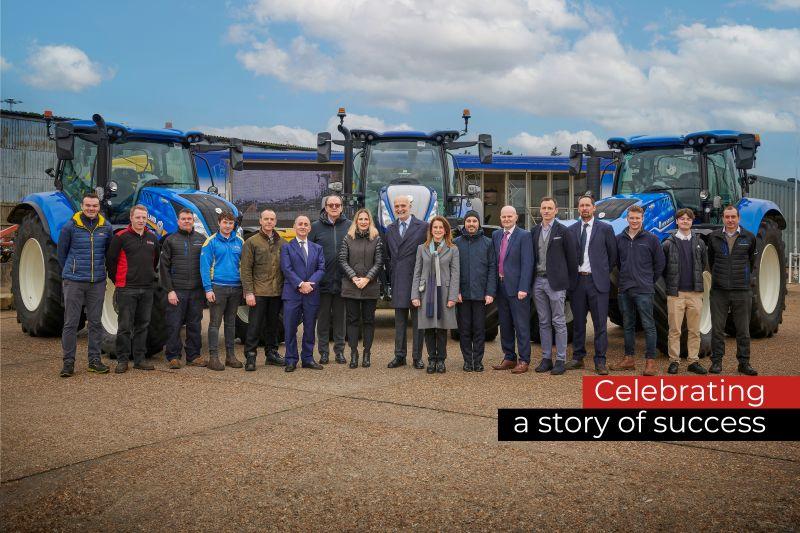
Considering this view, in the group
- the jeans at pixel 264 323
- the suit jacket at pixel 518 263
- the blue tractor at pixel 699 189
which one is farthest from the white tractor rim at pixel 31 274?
the blue tractor at pixel 699 189

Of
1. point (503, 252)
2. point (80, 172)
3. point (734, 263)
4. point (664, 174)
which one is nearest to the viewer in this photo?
point (734, 263)

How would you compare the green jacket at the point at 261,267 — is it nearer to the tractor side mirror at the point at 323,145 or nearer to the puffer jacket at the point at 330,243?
the puffer jacket at the point at 330,243

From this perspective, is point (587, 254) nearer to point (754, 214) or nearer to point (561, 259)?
point (561, 259)

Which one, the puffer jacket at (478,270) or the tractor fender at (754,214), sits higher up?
the tractor fender at (754,214)

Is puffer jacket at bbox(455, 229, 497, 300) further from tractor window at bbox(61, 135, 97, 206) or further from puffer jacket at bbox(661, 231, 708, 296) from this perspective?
tractor window at bbox(61, 135, 97, 206)

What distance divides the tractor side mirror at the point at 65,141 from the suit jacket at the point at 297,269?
3271mm

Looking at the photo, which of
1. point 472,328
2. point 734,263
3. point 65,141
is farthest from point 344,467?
point 65,141

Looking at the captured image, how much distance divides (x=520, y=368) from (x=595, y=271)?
123cm

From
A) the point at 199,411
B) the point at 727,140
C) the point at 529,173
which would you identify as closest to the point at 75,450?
the point at 199,411

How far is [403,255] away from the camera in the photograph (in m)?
8.35

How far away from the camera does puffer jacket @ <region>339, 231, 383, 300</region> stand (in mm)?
8297

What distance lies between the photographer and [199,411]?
6203 mm

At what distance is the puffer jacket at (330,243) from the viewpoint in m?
8.46

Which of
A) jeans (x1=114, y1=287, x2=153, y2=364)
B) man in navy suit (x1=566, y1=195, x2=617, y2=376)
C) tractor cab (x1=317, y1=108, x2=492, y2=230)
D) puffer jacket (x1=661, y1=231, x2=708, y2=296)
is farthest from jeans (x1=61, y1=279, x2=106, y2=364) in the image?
puffer jacket (x1=661, y1=231, x2=708, y2=296)
